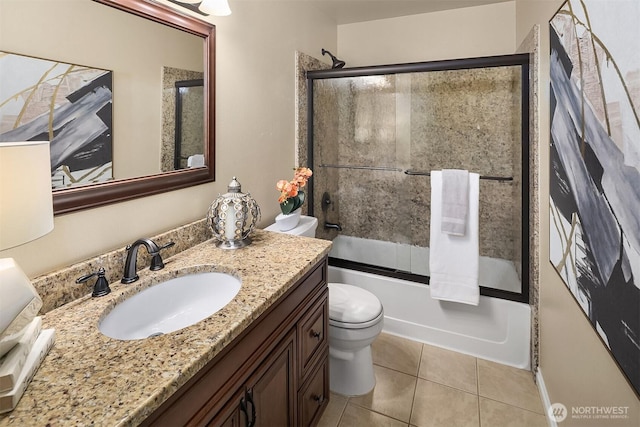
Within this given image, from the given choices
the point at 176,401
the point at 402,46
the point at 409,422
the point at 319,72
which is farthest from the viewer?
the point at 402,46

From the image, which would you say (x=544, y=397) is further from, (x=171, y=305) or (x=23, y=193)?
(x=23, y=193)

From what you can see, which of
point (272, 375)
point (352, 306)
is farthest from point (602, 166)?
point (352, 306)

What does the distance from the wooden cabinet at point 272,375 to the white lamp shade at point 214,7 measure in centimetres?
117

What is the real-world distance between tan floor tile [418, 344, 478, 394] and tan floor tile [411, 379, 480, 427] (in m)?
0.05

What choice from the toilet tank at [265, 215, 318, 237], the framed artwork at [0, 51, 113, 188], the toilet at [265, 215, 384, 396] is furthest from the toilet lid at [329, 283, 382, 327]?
the framed artwork at [0, 51, 113, 188]

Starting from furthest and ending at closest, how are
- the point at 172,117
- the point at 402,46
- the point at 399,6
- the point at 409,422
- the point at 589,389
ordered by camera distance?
the point at 402,46
the point at 399,6
the point at 409,422
the point at 172,117
the point at 589,389

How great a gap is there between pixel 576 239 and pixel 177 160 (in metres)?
1.54

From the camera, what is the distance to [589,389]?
113 centimetres

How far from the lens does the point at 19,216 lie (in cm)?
63

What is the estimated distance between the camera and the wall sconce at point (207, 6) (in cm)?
144

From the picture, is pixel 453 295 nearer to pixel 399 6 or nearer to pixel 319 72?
pixel 319 72

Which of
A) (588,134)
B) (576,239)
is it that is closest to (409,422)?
(576,239)

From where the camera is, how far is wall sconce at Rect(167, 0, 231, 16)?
144 centimetres

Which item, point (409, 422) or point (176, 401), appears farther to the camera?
point (409, 422)
